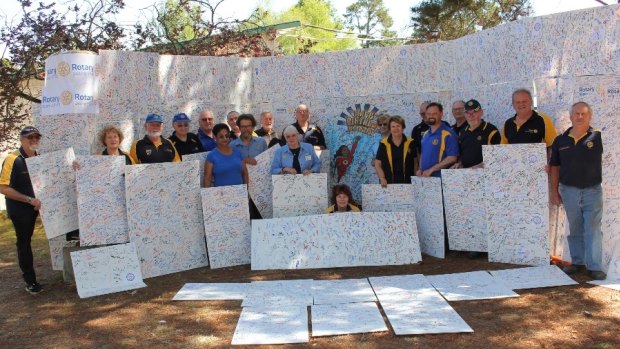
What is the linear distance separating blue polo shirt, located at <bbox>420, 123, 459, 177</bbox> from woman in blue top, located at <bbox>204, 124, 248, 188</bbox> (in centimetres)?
231

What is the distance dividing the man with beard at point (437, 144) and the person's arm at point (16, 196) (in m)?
Answer: 4.46

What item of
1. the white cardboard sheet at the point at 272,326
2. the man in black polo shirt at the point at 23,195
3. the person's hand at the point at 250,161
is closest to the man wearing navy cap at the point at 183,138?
the person's hand at the point at 250,161

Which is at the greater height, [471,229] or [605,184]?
[605,184]

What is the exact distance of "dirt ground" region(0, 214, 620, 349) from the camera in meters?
4.41

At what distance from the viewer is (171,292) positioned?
5.98 m

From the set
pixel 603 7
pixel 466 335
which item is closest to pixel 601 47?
pixel 603 7

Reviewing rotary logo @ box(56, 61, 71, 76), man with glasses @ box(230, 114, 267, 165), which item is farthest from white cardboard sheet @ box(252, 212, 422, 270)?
rotary logo @ box(56, 61, 71, 76)

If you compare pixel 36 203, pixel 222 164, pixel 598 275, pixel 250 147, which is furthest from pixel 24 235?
pixel 598 275

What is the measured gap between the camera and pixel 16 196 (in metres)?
6.09

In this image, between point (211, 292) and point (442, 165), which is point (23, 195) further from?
point (442, 165)

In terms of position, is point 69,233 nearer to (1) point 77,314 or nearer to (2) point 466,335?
(1) point 77,314

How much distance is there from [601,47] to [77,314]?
5.97 meters

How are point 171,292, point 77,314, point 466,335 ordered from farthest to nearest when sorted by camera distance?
point 171,292 → point 77,314 → point 466,335

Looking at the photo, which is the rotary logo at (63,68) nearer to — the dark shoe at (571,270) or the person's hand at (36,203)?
the person's hand at (36,203)
